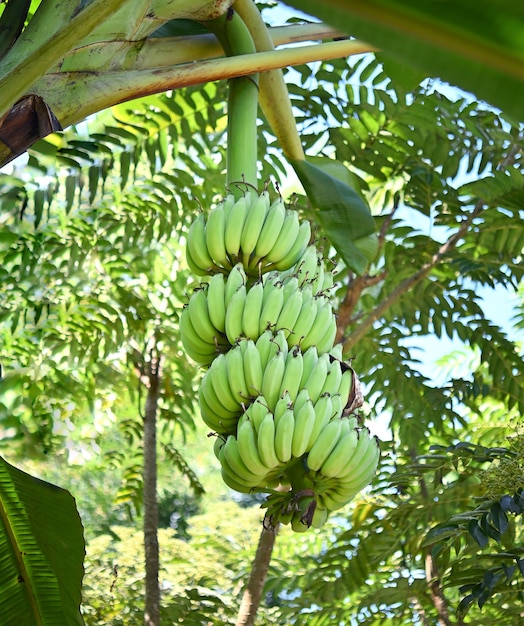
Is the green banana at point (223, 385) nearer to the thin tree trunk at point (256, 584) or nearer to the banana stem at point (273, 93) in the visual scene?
the banana stem at point (273, 93)

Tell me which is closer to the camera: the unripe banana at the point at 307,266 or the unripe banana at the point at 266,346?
the unripe banana at the point at 266,346

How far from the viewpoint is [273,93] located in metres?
1.55

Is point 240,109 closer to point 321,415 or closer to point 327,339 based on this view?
point 327,339

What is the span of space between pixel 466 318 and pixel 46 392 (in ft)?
5.61

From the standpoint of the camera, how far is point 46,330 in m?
3.12

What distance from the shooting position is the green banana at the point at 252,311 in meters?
1.36

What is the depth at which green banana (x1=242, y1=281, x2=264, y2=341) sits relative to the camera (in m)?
1.36

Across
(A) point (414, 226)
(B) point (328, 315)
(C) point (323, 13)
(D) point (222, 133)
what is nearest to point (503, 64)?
(C) point (323, 13)

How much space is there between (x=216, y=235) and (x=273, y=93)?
335 millimetres

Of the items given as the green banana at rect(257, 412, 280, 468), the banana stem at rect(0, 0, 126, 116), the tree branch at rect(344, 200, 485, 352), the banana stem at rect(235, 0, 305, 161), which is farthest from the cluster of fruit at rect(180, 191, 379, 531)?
the tree branch at rect(344, 200, 485, 352)

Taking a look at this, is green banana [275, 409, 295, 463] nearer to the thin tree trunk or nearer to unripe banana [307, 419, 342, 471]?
unripe banana [307, 419, 342, 471]

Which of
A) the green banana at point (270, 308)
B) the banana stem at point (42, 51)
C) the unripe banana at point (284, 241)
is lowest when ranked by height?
the green banana at point (270, 308)

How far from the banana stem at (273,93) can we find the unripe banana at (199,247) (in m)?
0.26

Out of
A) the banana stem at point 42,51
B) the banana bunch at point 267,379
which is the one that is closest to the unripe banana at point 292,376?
the banana bunch at point 267,379
